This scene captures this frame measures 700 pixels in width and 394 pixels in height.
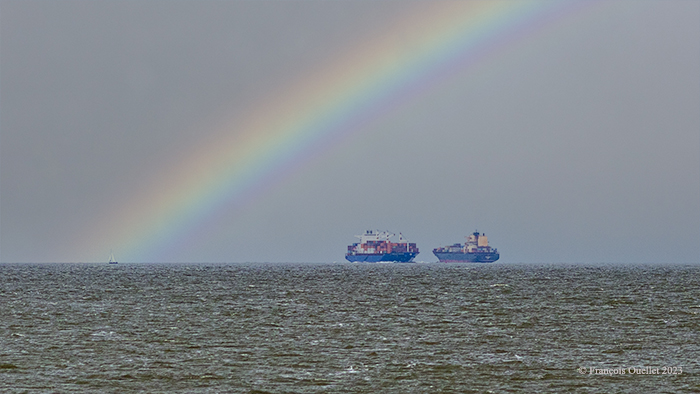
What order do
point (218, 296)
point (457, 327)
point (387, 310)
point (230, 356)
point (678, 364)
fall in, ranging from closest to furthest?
point (678, 364)
point (230, 356)
point (457, 327)
point (387, 310)
point (218, 296)

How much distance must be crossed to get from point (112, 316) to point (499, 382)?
138 feet

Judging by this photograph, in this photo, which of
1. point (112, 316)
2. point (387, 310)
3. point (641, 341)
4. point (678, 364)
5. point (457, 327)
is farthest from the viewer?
point (387, 310)

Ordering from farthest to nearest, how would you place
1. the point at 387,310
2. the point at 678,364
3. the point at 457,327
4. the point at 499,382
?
the point at 387,310 < the point at 457,327 < the point at 678,364 < the point at 499,382

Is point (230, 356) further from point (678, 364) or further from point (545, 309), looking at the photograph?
point (545, 309)

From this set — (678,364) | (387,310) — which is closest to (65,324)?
(387,310)

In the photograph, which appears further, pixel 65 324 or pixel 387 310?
pixel 387 310

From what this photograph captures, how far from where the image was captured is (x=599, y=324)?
59.5 metres

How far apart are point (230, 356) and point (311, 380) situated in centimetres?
838

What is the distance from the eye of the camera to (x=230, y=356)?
42.2 metres

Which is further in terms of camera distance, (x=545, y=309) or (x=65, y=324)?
(x=545, y=309)

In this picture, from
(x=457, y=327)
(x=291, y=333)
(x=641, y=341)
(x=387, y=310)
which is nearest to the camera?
(x=641, y=341)

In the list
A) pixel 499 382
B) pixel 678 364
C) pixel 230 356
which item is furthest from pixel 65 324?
pixel 678 364

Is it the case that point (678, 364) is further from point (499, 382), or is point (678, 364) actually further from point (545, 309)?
point (545, 309)

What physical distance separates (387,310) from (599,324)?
20782mm
